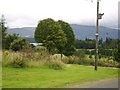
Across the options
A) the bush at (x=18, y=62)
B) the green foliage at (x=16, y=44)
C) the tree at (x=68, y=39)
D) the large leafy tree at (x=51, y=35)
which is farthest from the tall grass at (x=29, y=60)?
the tree at (x=68, y=39)

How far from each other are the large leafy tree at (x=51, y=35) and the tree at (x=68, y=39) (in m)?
1.57

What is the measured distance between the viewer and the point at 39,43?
3672 centimetres

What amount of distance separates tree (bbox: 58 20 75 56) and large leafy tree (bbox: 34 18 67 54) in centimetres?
157

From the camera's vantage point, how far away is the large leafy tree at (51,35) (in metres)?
33.1

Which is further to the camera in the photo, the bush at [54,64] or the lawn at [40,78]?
the bush at [54,64]

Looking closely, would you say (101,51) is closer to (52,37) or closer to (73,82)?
A: (52,37)

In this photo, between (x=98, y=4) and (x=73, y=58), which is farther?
(x=73, y=58)

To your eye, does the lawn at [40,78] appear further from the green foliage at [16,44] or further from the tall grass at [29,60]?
the green foliage at [16,44]

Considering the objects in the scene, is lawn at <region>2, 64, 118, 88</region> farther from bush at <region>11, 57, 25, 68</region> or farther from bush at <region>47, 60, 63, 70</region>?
bush at <region>47, 60, 63, 70</region>

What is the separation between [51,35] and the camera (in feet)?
110

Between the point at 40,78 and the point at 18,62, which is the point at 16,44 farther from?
the point at 40,78

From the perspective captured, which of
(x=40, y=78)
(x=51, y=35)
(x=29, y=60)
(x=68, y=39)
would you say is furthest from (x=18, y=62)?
(x=68, y=39)

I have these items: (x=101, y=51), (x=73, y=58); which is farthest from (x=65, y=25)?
(x=73, y=58)

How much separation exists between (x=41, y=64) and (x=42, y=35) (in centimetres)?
2107
